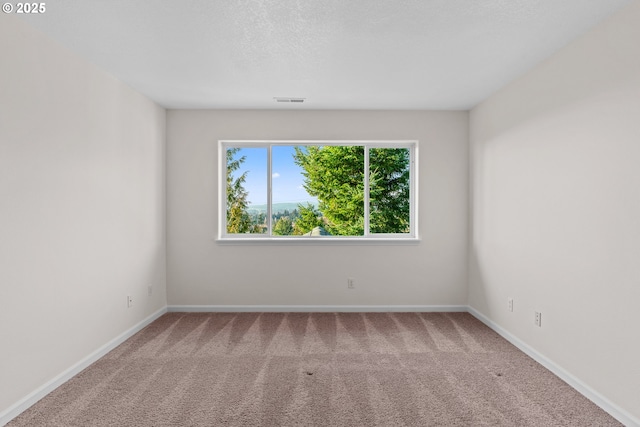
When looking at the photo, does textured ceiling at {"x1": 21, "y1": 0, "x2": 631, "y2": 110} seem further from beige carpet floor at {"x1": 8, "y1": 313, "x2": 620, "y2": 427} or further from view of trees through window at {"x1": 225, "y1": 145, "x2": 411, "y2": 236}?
beige carpet floor at {"x1": 8, "y1": 313, "x2": 620, "y2": 427}

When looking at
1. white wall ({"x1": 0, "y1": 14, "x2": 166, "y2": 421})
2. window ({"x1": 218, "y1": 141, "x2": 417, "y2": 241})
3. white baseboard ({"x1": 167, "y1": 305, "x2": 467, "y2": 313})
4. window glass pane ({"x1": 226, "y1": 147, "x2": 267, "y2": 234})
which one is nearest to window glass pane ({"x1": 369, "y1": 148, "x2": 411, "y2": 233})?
window ({"x1": 218, "y1": 141, "x2": 417, "y2": 241})

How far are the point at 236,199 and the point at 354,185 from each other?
1.51 metres

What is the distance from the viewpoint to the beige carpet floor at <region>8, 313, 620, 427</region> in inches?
87.0

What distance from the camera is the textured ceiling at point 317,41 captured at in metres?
2.16

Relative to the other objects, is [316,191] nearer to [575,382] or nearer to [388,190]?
[388,190]

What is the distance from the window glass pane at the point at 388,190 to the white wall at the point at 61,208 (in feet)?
8.78

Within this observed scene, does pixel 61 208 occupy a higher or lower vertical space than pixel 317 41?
lower

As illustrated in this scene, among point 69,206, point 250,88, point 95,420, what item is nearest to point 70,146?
point 69,206

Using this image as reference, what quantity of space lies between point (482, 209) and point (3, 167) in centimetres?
417

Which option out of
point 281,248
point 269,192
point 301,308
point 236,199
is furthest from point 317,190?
point 301,308

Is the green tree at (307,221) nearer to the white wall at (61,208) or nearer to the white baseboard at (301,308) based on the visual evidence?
the white baseboard at (301,308)

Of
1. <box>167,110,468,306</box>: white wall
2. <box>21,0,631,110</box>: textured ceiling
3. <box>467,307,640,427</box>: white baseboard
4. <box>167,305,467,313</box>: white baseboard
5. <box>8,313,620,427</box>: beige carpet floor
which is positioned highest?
<box>21,0,631,110</box>: textured ceiling

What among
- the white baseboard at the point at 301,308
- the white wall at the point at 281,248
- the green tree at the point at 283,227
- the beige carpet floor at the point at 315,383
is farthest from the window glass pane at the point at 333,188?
the beige carpet floor at the point at 315,383

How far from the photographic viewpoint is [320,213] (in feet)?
15.0
